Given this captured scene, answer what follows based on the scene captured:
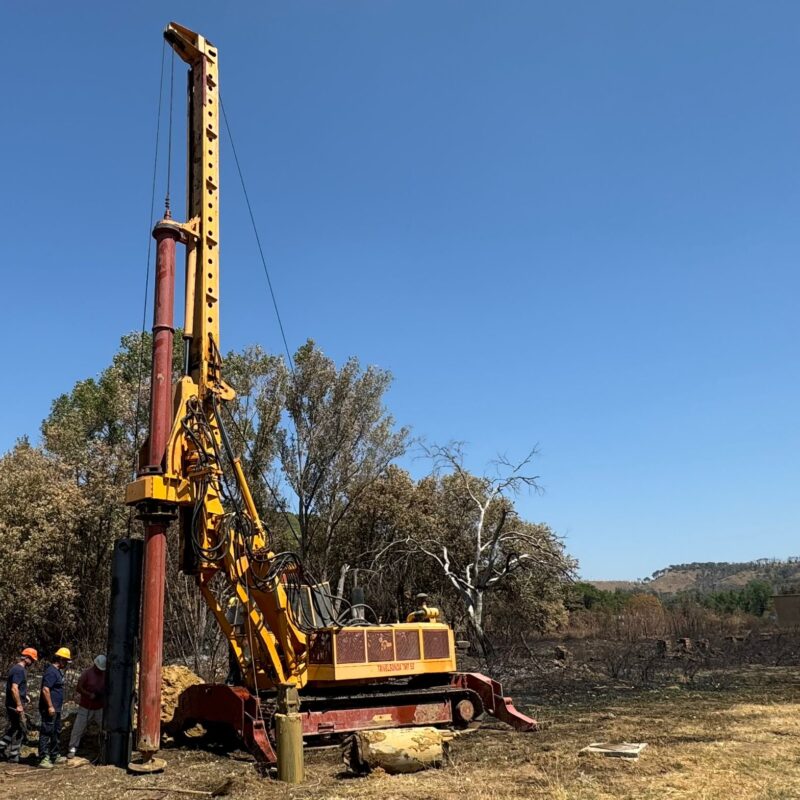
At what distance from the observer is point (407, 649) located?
11.8 metres

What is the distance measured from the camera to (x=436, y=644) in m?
12.2

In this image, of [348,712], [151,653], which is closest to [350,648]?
[348,712]

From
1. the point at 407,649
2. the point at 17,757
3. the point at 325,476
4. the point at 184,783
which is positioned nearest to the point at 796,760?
the point at 407,649

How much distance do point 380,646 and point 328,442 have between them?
17690mm

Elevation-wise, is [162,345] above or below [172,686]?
above

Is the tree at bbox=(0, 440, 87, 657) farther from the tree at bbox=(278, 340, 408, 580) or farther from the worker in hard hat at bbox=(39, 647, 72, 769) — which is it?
the worker in hard hat at bbox=(39, 647, 72, 769)

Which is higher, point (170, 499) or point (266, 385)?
point (266, 385)

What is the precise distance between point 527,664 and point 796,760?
14259 mm

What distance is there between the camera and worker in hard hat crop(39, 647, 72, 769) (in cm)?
951

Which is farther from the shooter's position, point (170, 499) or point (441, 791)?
point (170, 499)

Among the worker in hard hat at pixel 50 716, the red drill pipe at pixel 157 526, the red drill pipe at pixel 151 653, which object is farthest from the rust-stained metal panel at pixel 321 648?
the worker in hard hat at pixel 50 716

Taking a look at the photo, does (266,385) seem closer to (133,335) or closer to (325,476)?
(325,476)

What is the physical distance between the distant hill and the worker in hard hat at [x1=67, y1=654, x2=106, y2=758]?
333ft

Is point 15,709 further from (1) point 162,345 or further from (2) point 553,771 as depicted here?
(2) point 553,771
